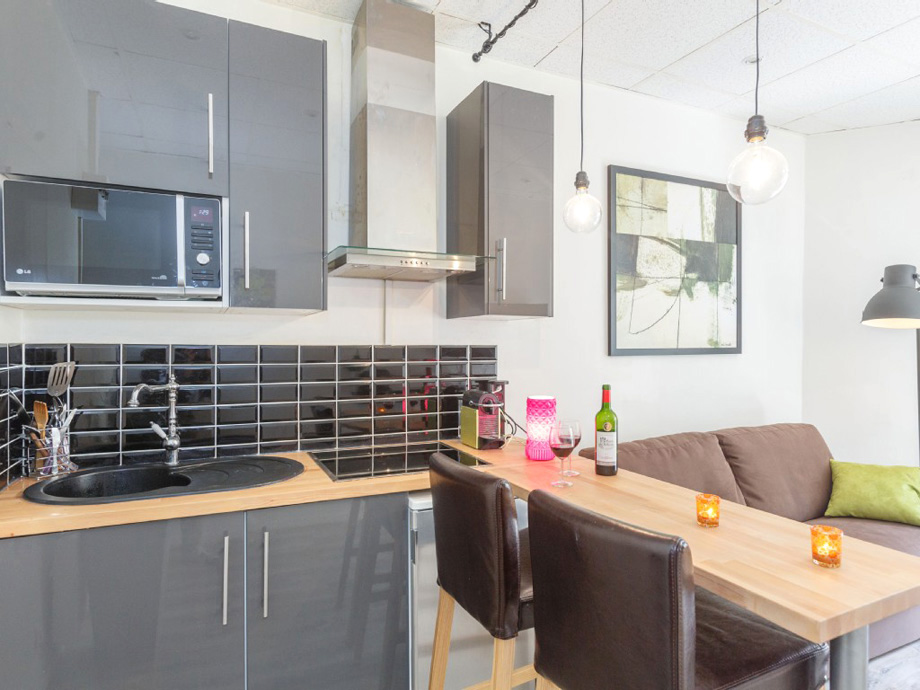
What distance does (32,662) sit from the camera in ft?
4.63

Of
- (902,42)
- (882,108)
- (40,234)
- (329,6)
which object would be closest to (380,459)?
(40,234)

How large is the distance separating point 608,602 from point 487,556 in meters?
0.41

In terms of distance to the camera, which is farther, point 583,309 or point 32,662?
point 583,309

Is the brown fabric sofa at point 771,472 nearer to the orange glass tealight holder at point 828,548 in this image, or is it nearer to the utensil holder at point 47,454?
the orange glass tealight holder at point 828,548

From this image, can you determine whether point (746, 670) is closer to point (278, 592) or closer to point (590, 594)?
point (590, 594)

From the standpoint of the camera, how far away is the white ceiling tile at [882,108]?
9.72 feet

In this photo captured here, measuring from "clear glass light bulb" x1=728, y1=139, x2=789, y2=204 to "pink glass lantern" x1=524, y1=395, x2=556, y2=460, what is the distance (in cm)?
99

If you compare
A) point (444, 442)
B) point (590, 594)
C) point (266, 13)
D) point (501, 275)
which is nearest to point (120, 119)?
point (266, 13)

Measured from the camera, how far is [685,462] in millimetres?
2600

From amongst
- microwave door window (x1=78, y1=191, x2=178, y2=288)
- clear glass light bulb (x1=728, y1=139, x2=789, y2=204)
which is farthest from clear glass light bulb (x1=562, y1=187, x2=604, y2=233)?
microwave door window (x1=78, y1=191, x2=178, y2=288)

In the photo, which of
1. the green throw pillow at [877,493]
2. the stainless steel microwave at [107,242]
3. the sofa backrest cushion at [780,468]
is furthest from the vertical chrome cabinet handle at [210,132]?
the green throw pillow at [877,493]

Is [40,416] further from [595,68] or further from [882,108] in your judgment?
[882,108]

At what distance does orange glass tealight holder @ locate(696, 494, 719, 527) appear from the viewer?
1298 mm

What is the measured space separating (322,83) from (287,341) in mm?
993
